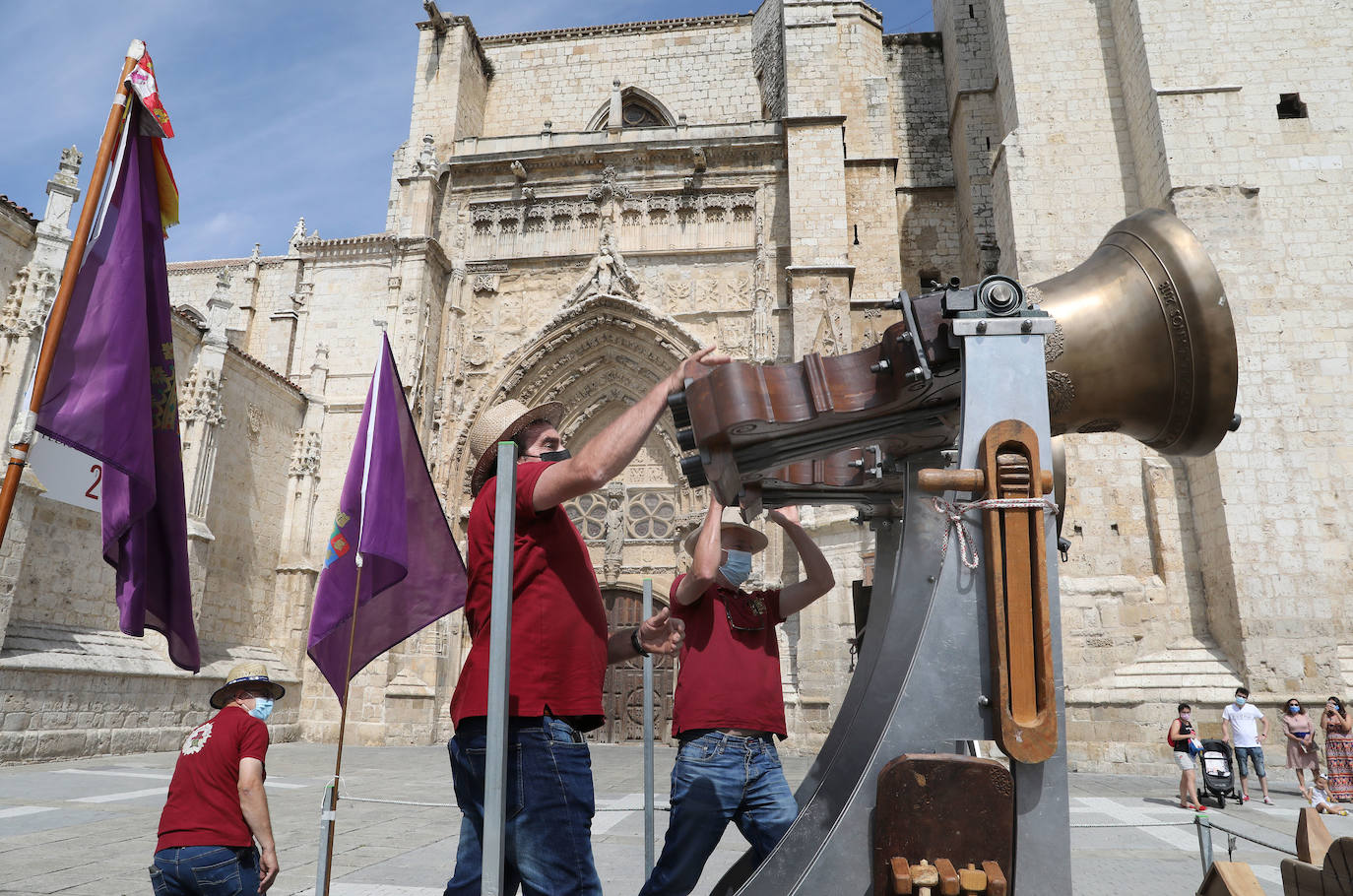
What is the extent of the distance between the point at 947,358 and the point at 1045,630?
65 cm

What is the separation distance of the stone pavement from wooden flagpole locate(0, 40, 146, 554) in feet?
7.65

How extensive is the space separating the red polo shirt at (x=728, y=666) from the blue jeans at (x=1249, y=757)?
22.2 ft

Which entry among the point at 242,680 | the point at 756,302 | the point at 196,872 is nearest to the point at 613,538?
the point at 756,302

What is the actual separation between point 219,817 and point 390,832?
9.58ft

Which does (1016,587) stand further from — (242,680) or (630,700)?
(630,700)

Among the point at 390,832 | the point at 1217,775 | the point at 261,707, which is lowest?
the point at 390,832

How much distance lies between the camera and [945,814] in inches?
62.2

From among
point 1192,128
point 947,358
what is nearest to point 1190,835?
Answer: point 947,358

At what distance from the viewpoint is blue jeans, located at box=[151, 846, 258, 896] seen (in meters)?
2.41

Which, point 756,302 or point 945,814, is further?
point 756,302

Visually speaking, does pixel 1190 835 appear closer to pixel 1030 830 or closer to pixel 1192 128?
pixel 1030 830

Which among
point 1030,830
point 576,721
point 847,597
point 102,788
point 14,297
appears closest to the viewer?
point 1030,830

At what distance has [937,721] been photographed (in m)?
1.67

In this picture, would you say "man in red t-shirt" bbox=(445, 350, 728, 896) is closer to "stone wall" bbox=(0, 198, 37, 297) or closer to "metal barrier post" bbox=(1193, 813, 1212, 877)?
"metal barrier post" bbox=(1193, 813, 1212, 877)
